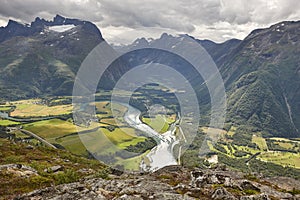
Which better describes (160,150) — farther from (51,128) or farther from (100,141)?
(51,128)

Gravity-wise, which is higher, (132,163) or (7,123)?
(7,123)

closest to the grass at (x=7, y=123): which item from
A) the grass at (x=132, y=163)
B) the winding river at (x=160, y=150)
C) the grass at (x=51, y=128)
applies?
the grass at (x=51, y=128)

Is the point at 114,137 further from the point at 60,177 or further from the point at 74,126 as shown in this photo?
the point at 60,177

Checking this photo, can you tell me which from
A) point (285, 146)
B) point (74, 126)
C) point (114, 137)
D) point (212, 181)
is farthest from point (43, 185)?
point (285, 146)

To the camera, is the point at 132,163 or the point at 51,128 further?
the point at 51,128

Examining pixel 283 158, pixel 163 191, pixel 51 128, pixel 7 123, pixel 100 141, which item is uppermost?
pixel 163 191

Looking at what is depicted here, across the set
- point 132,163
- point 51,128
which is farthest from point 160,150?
point 51,128

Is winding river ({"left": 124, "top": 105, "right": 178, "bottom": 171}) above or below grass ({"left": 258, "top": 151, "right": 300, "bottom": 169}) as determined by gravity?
above

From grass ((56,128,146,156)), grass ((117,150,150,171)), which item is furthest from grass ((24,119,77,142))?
grass ((117,150,150,171))

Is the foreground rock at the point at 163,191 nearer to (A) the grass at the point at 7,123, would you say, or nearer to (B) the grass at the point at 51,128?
(B) the grass at the point at 51,128

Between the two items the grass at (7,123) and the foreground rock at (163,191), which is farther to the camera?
the grass at (7,123)

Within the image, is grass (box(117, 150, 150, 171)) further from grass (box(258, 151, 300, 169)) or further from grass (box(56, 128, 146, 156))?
grass (box(258, 151, 300, 169))
